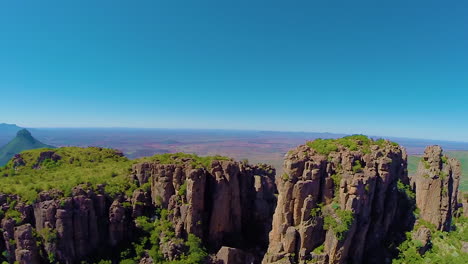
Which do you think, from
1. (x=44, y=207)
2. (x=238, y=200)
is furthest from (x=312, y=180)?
(x=44, y=207)

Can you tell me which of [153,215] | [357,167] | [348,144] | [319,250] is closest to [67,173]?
[153,215]

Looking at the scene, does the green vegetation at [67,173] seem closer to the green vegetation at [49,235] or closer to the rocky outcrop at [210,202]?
the rocky outcrop at [210,202]

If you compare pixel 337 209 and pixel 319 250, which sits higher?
pixel 337 209

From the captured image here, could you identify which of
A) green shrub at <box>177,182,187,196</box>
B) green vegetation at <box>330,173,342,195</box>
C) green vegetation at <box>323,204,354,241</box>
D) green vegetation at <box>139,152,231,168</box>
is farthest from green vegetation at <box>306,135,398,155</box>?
green shrub at <box>177,182,187,196</box>

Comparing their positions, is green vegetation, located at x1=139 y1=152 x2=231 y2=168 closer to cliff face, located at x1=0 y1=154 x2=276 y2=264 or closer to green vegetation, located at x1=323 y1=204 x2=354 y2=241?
cliff face, located at x1=0 y1=154 x2=276 y2=264

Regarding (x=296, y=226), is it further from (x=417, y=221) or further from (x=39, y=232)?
(x=39, y=232)

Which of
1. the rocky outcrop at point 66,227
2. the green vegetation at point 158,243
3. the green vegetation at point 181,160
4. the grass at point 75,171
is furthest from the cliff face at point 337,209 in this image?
the rocky outcrop at point 66,227

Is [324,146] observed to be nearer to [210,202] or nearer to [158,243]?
[210,202]
